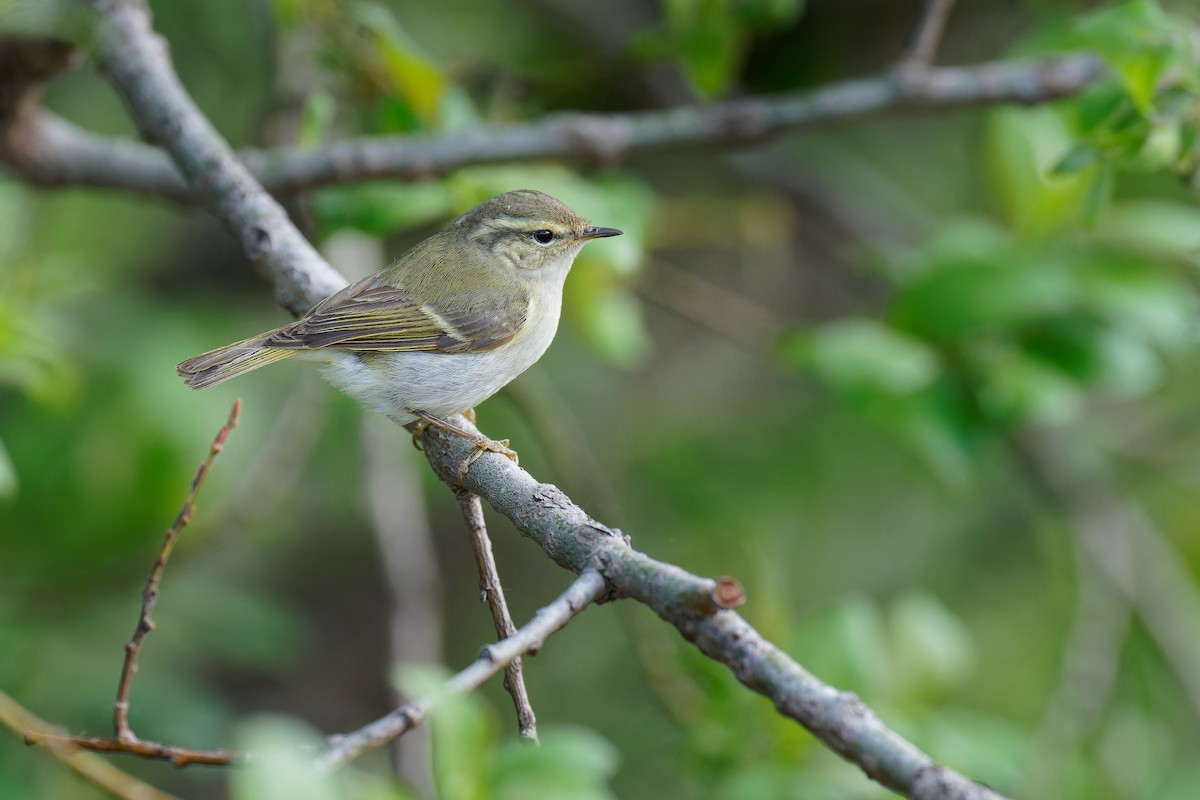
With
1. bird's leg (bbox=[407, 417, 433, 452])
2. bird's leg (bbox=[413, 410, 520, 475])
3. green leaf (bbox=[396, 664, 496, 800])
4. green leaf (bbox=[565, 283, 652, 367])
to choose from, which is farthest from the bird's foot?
green leaf (bbox=[565, 283, 652, 367])

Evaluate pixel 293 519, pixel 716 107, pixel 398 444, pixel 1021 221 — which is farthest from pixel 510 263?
pixel 293 519

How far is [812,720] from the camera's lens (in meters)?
1.54

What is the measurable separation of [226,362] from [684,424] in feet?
10.7

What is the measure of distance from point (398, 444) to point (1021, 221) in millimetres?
2589

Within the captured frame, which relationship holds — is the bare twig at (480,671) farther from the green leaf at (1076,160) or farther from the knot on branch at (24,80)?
the knot on branch at (24,80)

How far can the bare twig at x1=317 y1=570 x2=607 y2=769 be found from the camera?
4.59 feet

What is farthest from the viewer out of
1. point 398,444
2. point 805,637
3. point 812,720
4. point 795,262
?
point 795,262

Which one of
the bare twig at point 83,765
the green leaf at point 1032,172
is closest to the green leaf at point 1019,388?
the green leaf at point 1032,172

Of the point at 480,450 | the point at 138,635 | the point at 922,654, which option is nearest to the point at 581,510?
the point at 480,450

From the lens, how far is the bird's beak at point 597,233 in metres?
3.55

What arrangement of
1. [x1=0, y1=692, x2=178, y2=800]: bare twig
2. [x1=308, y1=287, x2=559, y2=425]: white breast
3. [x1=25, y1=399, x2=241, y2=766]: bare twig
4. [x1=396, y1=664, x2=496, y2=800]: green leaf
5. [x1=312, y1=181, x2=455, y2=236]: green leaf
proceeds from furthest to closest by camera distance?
[x1=312, y1=181, x2=455, y2=236]: green leaf
[x1=308, y1=287, x2=559, y2=425]: white breast
[x1=0, y1=692, x2=178, y2=800]: bare twig
[x1=396, y1=664, x2=496, y2=800]: green leaf
[x1=25, y1=399, x2=241, y2=766]: bare twig

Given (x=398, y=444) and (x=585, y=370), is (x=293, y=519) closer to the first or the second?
(x=398, y=444)

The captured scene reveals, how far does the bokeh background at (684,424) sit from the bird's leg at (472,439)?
52 centimetres

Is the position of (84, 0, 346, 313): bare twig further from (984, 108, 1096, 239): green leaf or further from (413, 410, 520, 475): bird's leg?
(984, 108, 1096, 239): green leaf
